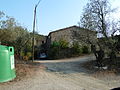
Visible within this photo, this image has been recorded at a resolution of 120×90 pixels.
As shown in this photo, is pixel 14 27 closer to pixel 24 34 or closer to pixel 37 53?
pixel 24 34

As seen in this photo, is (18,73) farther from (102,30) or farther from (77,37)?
(102,30)

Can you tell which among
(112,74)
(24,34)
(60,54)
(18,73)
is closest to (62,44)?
(60,54)

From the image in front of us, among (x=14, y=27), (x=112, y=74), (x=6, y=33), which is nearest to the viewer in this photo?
(x=112, y=74)

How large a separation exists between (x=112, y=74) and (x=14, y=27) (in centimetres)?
1397

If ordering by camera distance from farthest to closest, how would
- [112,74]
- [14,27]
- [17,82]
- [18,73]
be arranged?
[14,27] < [112,74] < [18,73] < [17,82]

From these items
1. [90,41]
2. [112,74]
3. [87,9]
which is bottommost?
[112,74]

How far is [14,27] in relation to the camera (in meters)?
21.5

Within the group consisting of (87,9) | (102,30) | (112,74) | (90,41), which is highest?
(87,9)

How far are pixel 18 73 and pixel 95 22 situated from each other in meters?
9.58

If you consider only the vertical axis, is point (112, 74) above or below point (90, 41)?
below

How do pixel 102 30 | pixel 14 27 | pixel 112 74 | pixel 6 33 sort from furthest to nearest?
pixel 14 27, pixel 6 33, pixel 102 30, pixel 112 74

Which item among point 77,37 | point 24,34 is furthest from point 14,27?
point 77,37

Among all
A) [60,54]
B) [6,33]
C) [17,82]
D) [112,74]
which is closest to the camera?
[17,82]

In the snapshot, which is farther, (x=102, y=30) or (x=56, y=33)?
(x=56, y=33)
